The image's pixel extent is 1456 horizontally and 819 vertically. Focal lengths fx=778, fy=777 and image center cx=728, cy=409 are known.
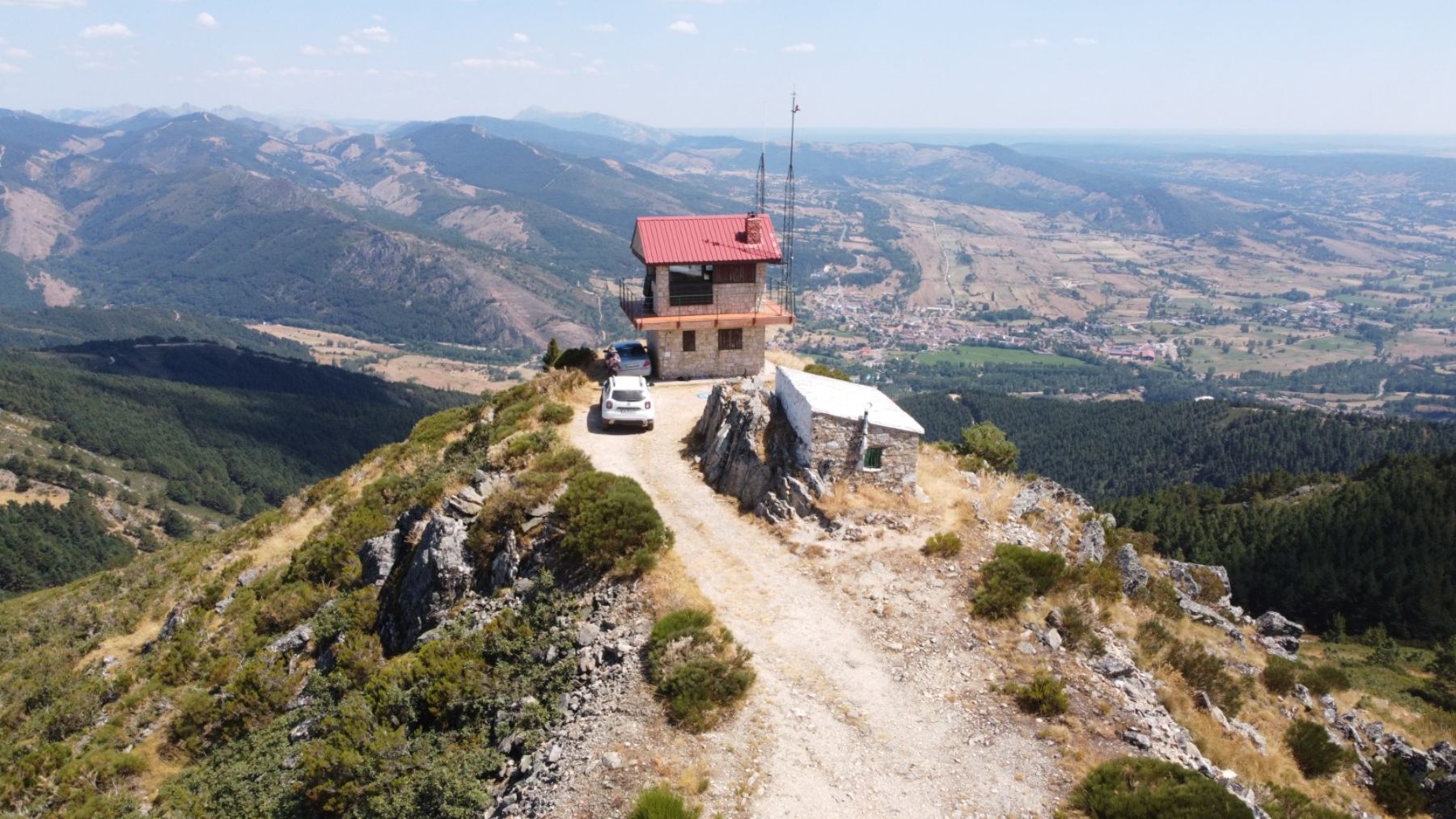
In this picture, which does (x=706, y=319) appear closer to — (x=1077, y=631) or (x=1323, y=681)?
(x=1077, y=631)

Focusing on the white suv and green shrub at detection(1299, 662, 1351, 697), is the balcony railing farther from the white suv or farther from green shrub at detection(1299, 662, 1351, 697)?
green shrub at detection(1299, 662, 1351, 697)

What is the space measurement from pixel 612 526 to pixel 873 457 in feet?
26.8

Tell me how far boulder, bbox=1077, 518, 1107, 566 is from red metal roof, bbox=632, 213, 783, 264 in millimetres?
17183

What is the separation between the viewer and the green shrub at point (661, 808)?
12.4 metres

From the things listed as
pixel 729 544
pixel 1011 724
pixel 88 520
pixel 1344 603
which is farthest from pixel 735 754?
pixel 88 520

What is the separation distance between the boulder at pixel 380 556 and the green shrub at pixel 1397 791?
2719cm

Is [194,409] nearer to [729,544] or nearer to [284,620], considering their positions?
[284,620]

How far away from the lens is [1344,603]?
209ft

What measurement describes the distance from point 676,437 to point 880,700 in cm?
1512

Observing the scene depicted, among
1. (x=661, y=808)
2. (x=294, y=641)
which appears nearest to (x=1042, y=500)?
(x=661, y=808)

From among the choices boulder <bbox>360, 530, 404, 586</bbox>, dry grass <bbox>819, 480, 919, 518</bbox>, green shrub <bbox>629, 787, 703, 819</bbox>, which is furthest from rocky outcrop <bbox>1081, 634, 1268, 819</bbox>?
boulder <bbox>360, 530, 404, 586</bbox>

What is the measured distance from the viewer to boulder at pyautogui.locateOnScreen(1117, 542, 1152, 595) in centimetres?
2502

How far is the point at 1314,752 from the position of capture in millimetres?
18234

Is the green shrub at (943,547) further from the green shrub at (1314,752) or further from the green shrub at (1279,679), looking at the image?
the green shrub at (1279,679)
